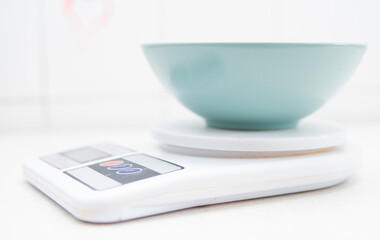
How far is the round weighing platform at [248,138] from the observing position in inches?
25.6

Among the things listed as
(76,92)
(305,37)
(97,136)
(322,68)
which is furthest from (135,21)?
(322,68)

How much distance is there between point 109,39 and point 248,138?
84 cm

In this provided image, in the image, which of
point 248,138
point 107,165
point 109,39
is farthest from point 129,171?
point 109,39

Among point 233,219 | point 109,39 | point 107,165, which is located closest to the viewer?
point 233,219

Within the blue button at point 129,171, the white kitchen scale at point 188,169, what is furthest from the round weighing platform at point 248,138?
the blue button at point 129,171

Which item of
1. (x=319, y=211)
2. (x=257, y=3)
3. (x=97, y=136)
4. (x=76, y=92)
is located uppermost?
(x=257, y=3)

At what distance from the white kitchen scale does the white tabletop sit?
0.05ft

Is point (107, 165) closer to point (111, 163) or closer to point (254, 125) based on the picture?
point (111, 163)

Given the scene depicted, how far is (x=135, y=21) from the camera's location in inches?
54.9

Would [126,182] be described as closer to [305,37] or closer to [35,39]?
[35,39]

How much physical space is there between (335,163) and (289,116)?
0.34 ft

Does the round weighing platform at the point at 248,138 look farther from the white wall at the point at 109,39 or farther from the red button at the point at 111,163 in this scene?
the white wall at the point at 109,39

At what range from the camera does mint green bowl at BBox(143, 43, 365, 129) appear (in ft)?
2.07

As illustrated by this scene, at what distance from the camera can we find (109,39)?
4.53 ft
